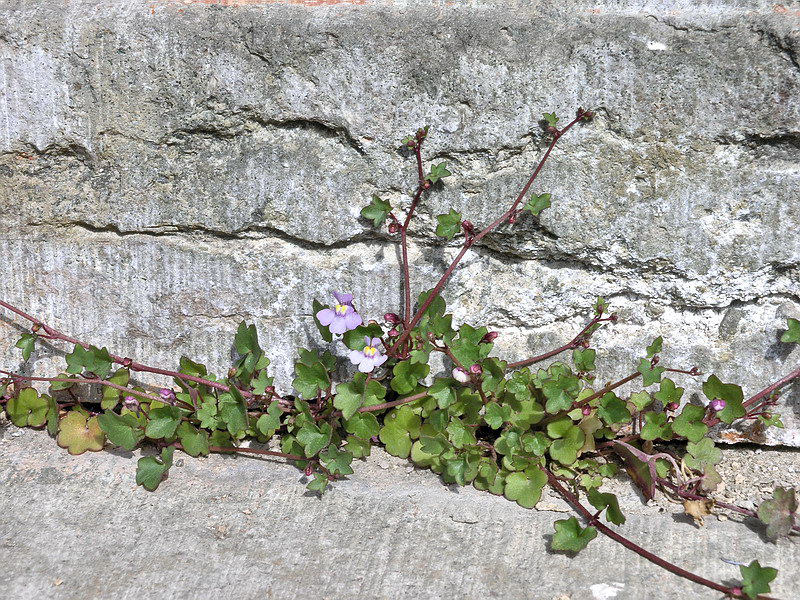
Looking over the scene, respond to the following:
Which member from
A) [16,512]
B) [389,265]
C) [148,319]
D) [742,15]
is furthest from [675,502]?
[16,512]

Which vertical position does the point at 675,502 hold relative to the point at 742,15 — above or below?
below

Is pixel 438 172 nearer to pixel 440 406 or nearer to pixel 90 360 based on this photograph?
pixel 440 406

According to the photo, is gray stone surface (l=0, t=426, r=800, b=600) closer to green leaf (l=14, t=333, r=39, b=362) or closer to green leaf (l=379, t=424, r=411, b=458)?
green leaf (l=379, t=424, r=411, b=458)

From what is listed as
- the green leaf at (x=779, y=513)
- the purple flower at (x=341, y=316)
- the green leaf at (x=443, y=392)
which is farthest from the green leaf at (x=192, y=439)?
the green leaf at (x=779, y=513)

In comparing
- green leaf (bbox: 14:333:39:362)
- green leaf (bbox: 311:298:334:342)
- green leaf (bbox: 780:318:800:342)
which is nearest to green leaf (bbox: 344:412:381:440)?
green leaf (bbox: 311:298:334:342)

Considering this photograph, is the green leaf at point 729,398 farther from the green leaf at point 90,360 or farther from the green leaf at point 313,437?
Result: the green leaf at point 90,360

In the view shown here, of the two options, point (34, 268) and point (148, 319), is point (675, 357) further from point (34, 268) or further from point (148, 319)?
point (34, 268)
